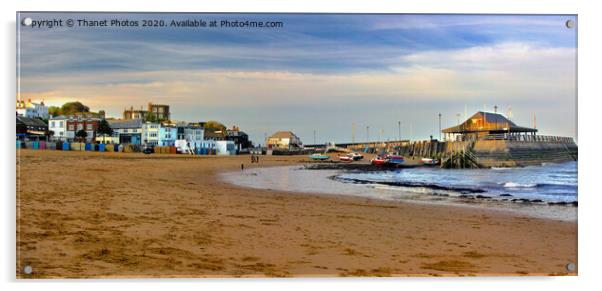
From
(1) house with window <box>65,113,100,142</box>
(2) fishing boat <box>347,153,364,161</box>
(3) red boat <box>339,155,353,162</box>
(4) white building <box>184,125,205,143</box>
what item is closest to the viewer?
(1) house with window <box>65,113,100,142</box>

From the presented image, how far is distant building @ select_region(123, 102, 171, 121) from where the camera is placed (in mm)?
5023

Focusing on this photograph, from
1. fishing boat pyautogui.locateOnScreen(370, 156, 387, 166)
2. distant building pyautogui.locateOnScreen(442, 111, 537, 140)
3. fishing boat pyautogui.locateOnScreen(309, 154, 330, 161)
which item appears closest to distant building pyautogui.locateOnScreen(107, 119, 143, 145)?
fishing boat pyautogui.locateOnScreen(309, 154, 330, 161)

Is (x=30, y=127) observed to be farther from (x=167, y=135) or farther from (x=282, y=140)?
(x=282, y=140)

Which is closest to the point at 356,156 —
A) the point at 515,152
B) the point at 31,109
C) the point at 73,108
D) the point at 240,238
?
the point at 515,152

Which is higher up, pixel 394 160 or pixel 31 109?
pixel 31 109

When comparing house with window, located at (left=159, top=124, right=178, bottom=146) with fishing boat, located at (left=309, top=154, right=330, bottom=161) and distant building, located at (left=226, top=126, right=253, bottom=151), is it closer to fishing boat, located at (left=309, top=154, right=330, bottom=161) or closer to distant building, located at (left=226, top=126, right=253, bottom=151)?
distant building, located at (left=226, top=126, right=253, bottom=151)

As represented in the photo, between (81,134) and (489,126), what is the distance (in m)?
5.13

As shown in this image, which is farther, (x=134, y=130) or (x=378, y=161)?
(x=378, y=161)

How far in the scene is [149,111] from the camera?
503cm

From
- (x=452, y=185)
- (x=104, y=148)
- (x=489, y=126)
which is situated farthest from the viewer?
(x=452, y=185)

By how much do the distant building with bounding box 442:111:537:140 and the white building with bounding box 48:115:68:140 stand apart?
15.7ft

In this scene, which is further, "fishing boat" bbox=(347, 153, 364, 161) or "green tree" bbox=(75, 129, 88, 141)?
"fishing boat" bbox=(347, 153, 364, 161)

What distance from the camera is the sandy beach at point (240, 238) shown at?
4465 mm

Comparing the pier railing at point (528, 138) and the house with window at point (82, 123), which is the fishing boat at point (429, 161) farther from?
the house with window at point (82, 123)
